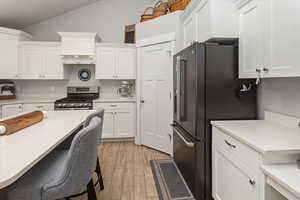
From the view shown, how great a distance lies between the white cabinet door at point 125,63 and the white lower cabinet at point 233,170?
2834 millimetres

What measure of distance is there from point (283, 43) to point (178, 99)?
1.40 m

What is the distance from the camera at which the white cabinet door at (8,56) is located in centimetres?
403

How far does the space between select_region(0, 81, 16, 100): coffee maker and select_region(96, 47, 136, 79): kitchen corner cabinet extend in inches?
72.2

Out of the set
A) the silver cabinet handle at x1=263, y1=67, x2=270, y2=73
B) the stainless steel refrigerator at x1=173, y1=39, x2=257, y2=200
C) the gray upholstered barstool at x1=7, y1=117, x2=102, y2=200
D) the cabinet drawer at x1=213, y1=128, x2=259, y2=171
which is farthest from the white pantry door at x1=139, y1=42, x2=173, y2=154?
the gray upholstered barstool at x1=7, y1=117, x2=102, y2=200

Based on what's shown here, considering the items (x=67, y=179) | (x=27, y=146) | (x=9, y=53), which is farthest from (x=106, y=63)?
(x=67, y=179)

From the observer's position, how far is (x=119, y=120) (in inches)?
170

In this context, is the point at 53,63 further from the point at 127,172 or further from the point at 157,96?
the point at 127,172

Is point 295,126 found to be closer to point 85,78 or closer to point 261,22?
point 261,22

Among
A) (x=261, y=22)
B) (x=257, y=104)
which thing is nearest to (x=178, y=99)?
(x=257, y=104)

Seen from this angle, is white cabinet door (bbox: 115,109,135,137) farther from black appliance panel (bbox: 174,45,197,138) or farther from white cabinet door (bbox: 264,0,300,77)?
white cabinet door (bbox: 264,0,300,77)

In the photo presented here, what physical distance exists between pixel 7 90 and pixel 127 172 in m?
3.28

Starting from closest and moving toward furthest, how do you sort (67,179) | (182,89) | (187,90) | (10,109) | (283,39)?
(67,179)
(283,39)
(187,90)
(182,89)
(10,109)

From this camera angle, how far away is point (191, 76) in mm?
2182

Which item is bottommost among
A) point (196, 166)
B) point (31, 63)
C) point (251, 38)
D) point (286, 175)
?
point (196, 166)
